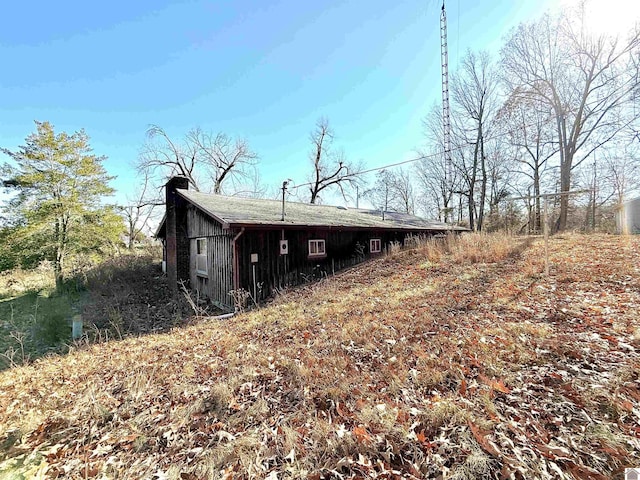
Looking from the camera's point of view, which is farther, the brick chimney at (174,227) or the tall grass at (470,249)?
the brick chimney at (174,227)

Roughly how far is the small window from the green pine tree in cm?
1220

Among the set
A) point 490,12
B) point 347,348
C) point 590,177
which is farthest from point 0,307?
point 590,177

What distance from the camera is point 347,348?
4734mm

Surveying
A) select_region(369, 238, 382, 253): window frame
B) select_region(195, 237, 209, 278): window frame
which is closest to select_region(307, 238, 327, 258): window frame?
select_region(369, 238, 382, 253): window frame

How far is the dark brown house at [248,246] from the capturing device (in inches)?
357

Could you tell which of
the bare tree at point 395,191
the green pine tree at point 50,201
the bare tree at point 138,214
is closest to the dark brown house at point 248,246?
the green pine tree at point 50,201

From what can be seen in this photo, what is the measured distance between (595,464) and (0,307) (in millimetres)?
16995

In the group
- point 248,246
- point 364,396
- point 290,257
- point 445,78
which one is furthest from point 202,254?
point 445,78

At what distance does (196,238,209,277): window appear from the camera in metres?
10.7

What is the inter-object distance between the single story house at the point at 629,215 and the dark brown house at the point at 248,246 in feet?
57.4

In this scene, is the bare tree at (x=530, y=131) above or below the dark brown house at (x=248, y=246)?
above

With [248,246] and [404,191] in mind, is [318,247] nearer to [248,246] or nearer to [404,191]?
[248,246]

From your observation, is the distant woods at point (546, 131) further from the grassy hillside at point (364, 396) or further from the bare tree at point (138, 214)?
the bare tree at point (138, 214)

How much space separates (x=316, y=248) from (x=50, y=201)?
14408mm
